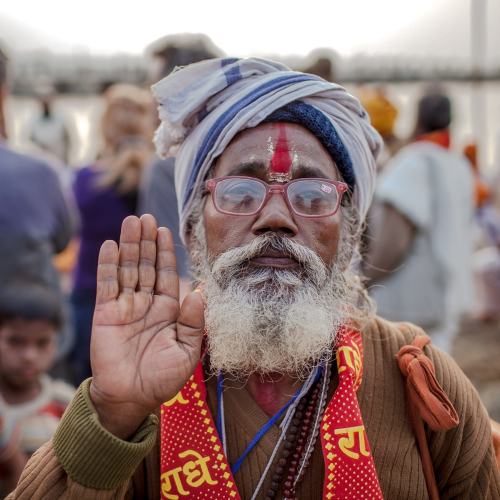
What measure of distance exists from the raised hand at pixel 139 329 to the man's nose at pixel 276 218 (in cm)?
27

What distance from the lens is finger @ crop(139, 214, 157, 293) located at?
1.91 m

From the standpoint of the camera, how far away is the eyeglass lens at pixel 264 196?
206 cm

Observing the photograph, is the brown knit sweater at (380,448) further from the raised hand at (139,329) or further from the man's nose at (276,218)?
the man's nose at (276,218)

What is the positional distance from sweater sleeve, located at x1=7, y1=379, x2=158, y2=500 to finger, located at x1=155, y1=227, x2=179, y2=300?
330 millimetres

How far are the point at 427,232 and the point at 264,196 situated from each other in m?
2.46

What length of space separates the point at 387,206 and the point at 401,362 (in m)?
2.23

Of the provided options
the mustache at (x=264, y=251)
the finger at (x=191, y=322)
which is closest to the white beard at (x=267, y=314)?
the mustache at (x=264, y=251)

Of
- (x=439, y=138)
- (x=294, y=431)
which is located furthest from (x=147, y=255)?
(x=439, y=138)

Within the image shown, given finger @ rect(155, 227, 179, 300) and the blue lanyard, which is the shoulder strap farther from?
finger @ rect(155, 227, 179, 300)

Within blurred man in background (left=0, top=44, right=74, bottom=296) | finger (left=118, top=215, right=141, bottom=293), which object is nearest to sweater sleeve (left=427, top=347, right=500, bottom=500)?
finger (left=118, top=215, right=141, bottom=293)

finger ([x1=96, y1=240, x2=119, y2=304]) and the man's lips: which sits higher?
finger ([x1=96, y1=240, x2=119, y2=304])

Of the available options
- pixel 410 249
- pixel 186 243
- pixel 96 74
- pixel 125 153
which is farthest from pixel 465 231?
pixel 96 74

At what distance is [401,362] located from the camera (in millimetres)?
2066

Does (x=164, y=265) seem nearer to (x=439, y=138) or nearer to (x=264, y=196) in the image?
(x=264, y=196)
